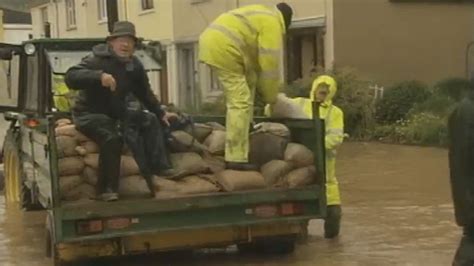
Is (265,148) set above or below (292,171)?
above

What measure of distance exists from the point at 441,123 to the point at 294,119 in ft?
35.8

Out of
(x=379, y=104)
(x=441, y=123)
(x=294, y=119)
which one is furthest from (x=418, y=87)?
(x=294, y=119)

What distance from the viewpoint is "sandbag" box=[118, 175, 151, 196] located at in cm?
845

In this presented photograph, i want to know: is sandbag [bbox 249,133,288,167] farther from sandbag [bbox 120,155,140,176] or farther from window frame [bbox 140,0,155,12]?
window frame [bbox 140,0,155,12]

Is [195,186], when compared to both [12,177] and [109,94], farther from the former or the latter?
[12,177]

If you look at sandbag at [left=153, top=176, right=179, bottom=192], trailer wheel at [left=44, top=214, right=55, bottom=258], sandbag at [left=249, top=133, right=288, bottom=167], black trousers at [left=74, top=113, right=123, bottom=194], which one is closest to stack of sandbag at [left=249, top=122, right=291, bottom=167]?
sandbag at [left=249, top=133, right=288, bottom=167]

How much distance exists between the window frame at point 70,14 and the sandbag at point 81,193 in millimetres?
33725

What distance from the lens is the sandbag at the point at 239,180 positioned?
8.65m

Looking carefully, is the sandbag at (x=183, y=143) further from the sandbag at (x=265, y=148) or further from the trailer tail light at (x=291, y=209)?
the trailer tail light at (x=291, y=209)

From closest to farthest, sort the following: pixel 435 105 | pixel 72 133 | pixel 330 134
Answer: pixel 72 133 → pixel 330 134 → pixel 435 105

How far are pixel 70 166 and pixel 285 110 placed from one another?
222 cm

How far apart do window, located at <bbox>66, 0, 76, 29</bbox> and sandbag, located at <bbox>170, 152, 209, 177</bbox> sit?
33490mm

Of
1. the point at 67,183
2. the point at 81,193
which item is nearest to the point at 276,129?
the point at 81,193

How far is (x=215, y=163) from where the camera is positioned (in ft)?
29.9
